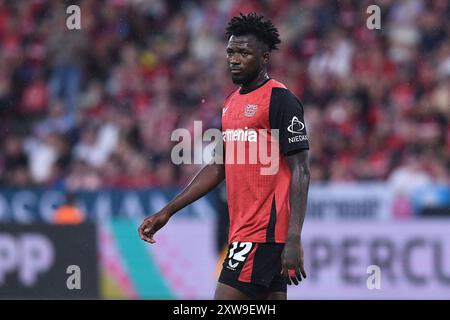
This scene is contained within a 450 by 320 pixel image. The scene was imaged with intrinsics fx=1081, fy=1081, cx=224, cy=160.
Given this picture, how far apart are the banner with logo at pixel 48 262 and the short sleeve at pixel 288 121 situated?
22.3 ft

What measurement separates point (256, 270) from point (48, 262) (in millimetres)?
6960

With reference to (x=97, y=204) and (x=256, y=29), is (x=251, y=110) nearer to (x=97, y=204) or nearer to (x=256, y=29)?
(x=256, y=29)

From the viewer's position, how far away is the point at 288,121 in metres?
6.08

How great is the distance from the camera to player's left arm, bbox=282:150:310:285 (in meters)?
5.83

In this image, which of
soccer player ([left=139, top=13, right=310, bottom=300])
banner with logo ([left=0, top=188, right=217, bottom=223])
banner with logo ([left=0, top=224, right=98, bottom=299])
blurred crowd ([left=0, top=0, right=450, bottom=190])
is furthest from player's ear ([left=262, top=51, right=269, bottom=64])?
blurred crowd ([left=0, top=0, right=450, bottom=190])

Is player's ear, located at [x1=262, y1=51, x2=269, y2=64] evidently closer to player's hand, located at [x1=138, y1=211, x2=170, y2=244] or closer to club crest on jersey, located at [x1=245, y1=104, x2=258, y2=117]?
club crest on jersey, located at [x1=245, y1=104, x2=258, y2=117]

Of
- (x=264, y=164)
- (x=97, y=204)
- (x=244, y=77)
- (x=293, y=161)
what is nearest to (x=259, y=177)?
(x=264, y=164)

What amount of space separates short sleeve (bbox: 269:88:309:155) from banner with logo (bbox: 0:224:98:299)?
680cm

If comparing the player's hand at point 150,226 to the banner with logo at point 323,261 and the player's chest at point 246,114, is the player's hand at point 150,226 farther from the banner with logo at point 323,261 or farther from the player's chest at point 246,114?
the banner with logo at point 323,261

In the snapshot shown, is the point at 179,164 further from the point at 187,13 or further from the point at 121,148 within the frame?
the point at 187,13

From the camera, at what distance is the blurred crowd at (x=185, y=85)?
15.1 metres

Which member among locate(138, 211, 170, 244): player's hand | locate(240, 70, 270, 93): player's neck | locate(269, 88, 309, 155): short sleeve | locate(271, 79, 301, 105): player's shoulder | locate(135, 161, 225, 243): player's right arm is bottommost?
locate(138, 211, 170, 244): player's hand

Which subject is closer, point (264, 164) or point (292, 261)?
point (292, 261)
